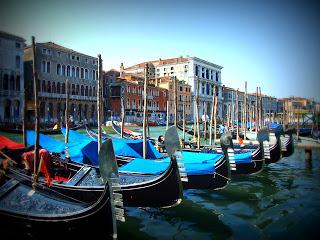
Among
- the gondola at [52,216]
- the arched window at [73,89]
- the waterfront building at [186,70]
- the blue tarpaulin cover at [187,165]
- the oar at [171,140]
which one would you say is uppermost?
the waterfront building at [186,70]

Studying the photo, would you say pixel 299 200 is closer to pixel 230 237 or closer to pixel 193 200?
pixel 193 200

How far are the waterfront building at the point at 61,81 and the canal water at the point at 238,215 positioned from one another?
20027 mm

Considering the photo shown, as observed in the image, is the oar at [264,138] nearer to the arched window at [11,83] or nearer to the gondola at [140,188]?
the gondola at [140,188]

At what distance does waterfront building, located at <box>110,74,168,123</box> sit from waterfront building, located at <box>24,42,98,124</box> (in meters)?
2.31

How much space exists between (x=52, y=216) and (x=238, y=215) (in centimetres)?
320

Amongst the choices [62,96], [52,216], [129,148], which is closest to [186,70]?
[62,96]

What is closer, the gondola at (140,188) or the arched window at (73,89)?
the gondola at (140,188)

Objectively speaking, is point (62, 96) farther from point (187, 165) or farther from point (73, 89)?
point (187, 165)

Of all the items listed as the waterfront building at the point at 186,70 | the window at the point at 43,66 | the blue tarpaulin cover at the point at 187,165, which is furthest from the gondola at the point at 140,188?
the waterfront building at the point at 186,70

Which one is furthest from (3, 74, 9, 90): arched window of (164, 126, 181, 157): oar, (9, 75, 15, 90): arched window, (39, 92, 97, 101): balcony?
(164, 126, 181, 157): oar

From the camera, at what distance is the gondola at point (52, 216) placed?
3131 millimetres

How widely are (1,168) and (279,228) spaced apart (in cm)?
432

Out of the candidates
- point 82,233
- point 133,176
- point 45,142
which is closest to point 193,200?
point 133,176

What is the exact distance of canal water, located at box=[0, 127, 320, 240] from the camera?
13.8 feet
